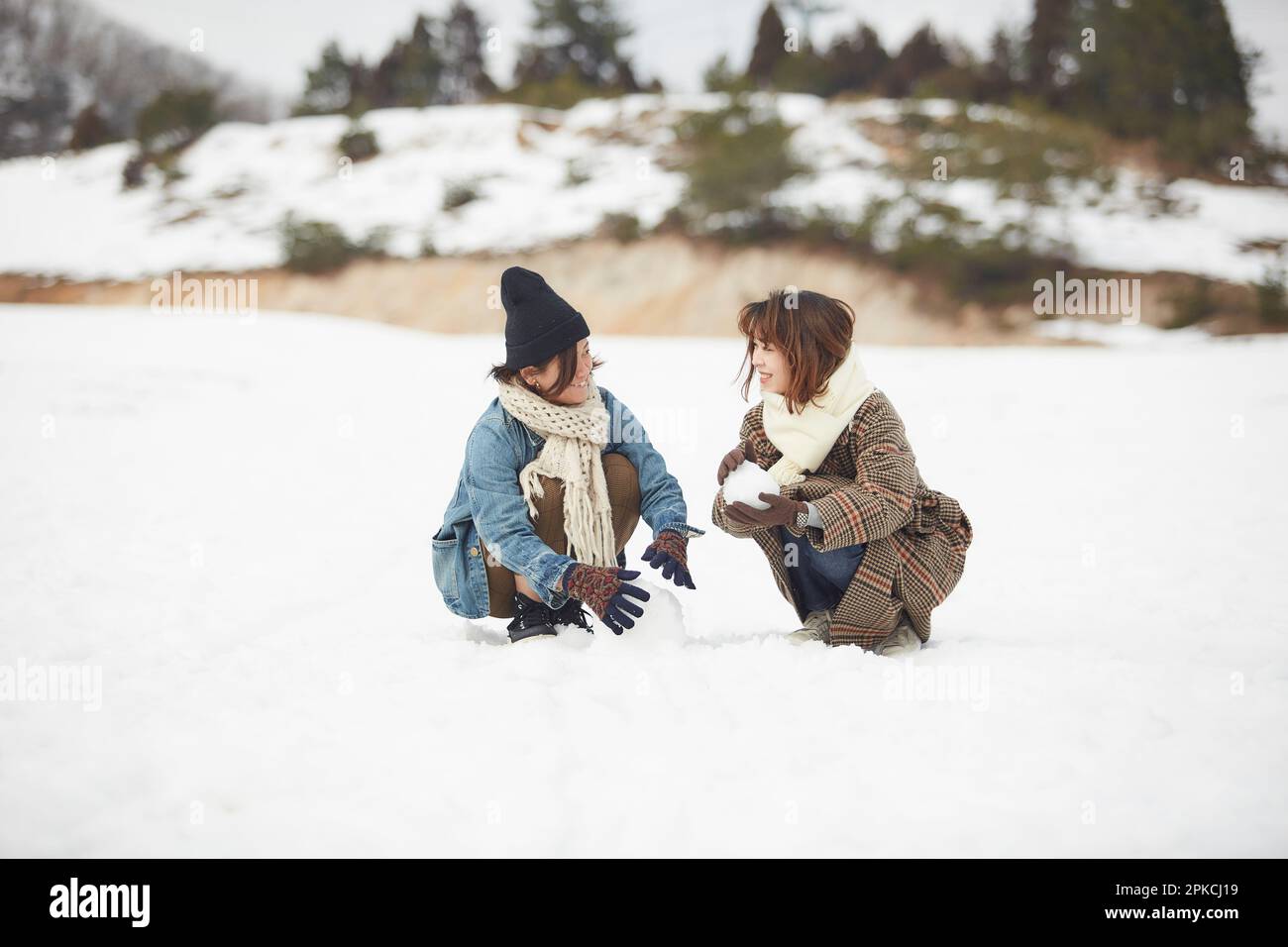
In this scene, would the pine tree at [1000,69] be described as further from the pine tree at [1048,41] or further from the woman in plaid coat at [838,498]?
the woman in plaid coat at [838,498]

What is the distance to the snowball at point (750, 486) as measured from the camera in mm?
2227

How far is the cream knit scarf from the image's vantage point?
92.1 inches

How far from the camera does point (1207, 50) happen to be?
1711 centimetres

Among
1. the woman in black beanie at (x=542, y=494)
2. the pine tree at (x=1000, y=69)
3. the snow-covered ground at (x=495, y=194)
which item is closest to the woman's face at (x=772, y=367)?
the woman in black beanie at (x=542, y=494)

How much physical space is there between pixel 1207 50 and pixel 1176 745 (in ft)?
65.7

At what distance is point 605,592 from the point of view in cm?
211

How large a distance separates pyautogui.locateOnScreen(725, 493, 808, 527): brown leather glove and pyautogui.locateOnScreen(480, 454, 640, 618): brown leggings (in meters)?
0.37

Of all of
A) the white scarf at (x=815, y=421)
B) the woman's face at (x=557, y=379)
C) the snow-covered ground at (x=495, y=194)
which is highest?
the snow-covered ground at (x=495, y=194)

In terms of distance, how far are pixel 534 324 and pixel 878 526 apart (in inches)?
39.6

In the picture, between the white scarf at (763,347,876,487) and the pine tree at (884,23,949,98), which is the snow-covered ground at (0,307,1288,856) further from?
the pine tree at (884,23,949,98)

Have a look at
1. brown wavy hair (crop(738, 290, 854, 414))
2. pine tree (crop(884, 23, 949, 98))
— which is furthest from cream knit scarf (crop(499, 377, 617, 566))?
pine tree (crop(884, 23, 949, 98))

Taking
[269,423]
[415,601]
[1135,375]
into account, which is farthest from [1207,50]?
[415,601]

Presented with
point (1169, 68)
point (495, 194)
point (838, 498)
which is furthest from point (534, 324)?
point (1169, 68)
